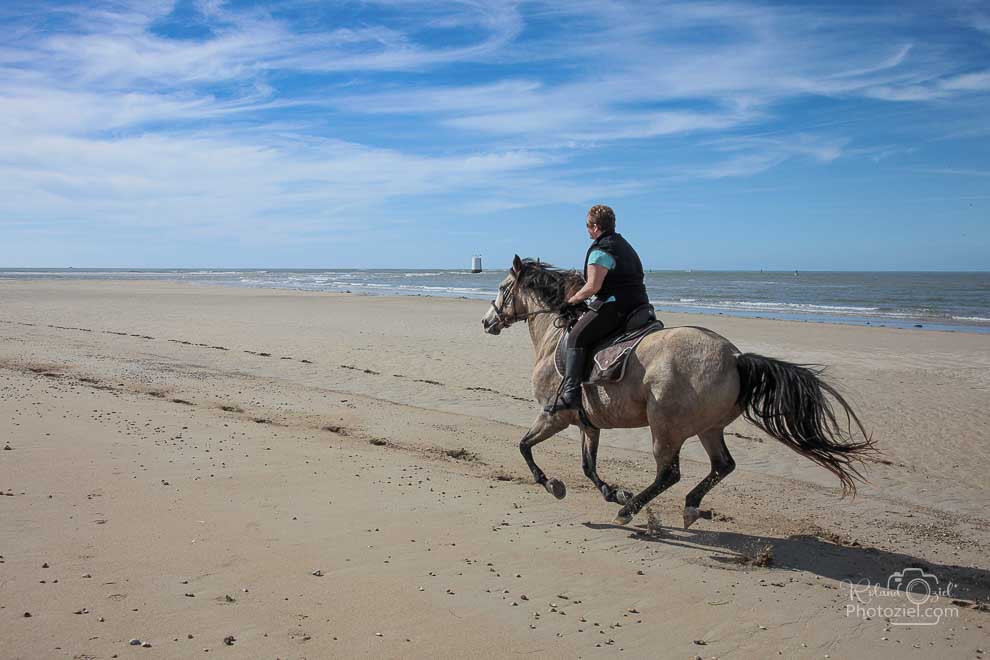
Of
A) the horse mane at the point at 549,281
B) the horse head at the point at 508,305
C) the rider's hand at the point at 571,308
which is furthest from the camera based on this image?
the horse head at the point at 508,305

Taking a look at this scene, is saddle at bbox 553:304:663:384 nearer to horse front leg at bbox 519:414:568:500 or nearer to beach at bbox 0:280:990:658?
horse front leg at bbox 519:414:568:500

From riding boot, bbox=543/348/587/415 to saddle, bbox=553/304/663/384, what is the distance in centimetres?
7

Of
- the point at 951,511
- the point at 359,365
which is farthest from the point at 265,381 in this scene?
the point at 951,511

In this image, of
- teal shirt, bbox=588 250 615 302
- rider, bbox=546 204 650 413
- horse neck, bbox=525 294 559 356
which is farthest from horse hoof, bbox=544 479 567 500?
teal shirt, bbox=588 250 615 302

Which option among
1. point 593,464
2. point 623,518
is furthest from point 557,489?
point 623,518

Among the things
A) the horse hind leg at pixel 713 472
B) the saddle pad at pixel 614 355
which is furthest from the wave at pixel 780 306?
the saddle pad at pixel 614 355

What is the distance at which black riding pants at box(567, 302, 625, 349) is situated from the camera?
6.43 m

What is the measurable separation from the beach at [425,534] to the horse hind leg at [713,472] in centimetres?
20

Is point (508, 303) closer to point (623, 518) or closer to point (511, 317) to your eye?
point (511, 317)

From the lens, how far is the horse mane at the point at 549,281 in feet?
23.6

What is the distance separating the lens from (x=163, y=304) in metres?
34.8

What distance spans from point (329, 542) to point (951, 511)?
5.89 m

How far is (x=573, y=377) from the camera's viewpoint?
6.50m

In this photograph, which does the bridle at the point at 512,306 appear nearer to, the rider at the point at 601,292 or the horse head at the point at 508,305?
the horse head at the point at 508,305
